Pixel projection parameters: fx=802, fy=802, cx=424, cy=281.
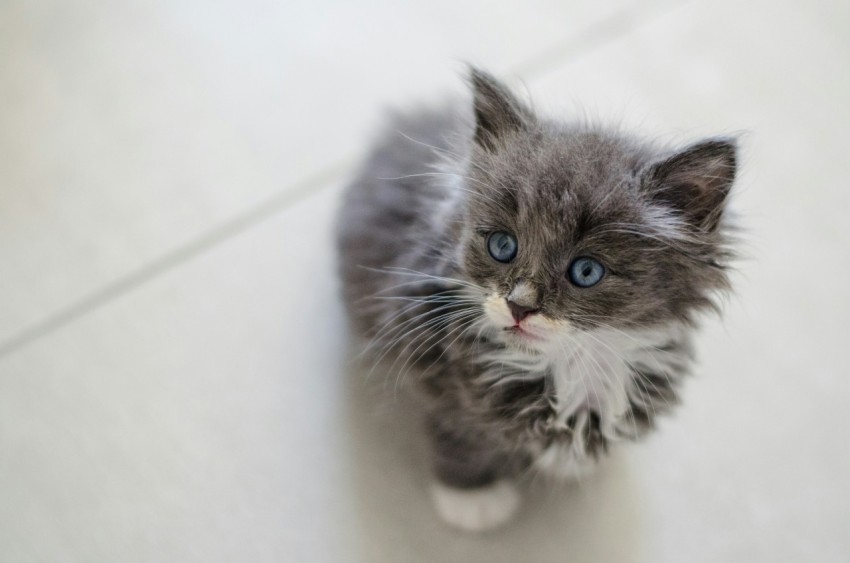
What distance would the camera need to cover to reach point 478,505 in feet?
4.12

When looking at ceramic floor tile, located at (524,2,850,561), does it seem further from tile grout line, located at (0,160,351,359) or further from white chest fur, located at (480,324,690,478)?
tile grout line, located at (0,160,351,359)

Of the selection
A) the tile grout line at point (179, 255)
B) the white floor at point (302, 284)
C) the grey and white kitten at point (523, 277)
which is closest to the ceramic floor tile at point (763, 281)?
the white floor at point (302, 284)

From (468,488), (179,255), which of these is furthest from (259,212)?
(468,488)

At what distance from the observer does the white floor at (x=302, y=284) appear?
1312 mm

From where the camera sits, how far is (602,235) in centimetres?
92

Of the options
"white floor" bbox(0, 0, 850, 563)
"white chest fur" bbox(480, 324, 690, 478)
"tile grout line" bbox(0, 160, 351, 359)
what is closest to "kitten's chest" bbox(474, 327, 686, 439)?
"white chest fur" bbox(480, 324, 690, 478)

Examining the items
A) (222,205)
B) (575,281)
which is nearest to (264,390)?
(222,205)

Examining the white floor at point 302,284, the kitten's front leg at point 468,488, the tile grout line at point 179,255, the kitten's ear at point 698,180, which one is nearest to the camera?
the kitten's ear at point 698,180

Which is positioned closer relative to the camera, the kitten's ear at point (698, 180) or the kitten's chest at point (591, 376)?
the kitten's ear at point (698, 180)

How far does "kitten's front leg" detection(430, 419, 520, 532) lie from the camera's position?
1.21 meters

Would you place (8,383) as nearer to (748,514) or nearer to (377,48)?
(377,48)

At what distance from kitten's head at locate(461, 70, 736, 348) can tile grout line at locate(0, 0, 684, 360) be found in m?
0.71

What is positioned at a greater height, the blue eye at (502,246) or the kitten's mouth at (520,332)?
the blue eye at (502,246)

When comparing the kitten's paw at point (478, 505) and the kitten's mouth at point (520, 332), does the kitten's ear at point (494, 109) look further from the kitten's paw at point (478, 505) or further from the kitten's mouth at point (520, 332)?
the kitten's paw at point (478, 505)
